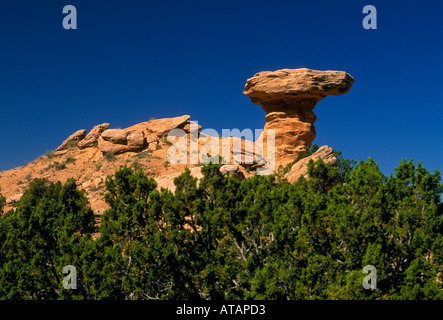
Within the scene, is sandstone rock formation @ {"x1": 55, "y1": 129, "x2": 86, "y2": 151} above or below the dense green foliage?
above

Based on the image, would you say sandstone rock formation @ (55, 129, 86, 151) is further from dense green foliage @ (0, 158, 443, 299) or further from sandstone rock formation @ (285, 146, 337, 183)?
dense green foliage @ (0, 158, 443, 299)

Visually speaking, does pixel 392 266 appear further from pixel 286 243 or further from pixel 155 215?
pixel 155 215

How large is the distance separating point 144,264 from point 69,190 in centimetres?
1325

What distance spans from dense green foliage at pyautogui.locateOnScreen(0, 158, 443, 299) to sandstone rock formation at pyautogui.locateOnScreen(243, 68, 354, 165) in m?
25.0

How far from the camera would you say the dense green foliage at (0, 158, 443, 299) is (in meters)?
15.6

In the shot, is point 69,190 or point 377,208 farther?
point 69,190

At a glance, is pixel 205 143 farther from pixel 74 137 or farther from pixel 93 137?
pixel 74 137

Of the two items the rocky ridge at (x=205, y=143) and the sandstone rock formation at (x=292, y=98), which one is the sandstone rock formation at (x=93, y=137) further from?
the sandstone rock formation at (x=292, y=98)

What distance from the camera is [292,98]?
4600 cm

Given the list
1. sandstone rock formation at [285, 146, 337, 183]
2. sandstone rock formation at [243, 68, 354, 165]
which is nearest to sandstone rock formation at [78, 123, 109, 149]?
sandstone rock formation at [243, 68, 354, 165]

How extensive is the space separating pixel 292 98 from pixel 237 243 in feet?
101

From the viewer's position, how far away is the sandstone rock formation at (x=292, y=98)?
1748 inches

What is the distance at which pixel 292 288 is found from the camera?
1602 cm
